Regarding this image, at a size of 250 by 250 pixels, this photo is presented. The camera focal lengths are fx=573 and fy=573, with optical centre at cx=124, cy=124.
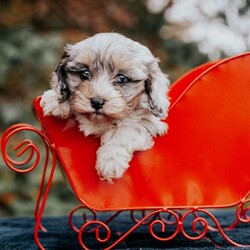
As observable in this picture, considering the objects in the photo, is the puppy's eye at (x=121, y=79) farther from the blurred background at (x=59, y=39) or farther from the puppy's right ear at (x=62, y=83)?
the blurred background at (x=59, y=39)

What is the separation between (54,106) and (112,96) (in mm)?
329

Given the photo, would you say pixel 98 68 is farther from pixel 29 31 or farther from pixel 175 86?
pixel 29 31

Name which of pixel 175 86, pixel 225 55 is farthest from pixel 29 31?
pixel 175 86

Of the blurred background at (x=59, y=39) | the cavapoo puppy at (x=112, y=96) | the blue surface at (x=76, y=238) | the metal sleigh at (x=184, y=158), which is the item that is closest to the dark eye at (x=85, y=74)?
the cavapoo puppy at (x=112, y=96)

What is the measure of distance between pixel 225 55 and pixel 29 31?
7.87ft

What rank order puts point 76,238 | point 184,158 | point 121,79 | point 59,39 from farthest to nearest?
1. point 59,39
2. point 76,238
3. point 184,158
4. point 121,79

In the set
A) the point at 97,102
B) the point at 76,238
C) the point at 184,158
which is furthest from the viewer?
the point at 76,238

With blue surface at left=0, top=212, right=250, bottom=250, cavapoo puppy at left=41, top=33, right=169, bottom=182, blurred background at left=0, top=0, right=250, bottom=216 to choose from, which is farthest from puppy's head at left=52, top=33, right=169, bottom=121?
blurred background at left=0, top=0, right=250, bottom=216

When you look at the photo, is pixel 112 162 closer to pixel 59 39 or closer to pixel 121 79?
pixel 121 79

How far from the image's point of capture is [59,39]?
22.5 feet

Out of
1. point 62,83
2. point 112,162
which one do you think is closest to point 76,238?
point 112,162

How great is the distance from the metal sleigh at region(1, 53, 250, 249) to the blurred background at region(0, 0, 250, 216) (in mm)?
3535

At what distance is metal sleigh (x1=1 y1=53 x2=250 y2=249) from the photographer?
2934 mm

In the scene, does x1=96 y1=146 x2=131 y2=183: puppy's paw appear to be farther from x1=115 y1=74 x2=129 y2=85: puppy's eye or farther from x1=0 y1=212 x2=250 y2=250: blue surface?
x1=0 y1=212 x2=250 y2=250: blue surface
